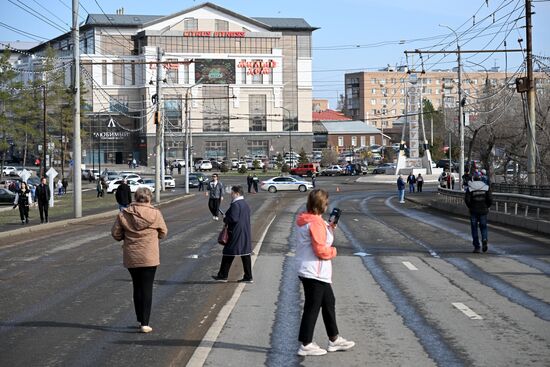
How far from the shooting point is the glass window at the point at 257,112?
123875 mm

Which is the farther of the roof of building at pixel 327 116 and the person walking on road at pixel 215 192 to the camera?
the roof of building at pixel 327 116

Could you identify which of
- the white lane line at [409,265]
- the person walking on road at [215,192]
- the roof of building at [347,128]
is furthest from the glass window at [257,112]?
the white lane line at [409,265]

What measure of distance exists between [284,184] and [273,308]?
63.6 m

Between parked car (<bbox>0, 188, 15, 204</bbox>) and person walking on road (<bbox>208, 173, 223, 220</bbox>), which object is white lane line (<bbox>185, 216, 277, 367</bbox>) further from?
parked car (<bbox>0, 188, 15, 204</bbox>)

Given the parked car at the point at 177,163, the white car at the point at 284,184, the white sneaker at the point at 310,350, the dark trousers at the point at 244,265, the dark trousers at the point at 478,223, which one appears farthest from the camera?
the parked car at the point at 177,163

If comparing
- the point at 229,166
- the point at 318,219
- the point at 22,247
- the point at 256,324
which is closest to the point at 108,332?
the point at 256,324

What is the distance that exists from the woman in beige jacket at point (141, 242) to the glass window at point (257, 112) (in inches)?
4505

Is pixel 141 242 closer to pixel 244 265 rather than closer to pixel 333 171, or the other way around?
pixel 244 265

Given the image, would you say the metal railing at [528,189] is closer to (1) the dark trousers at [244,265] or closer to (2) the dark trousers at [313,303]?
(1) the dark trousers at [244,265]

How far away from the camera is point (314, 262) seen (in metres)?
8.02

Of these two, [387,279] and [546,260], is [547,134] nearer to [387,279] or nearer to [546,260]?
[546,260]

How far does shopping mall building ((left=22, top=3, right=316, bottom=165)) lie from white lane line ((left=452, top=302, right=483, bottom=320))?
341 feet

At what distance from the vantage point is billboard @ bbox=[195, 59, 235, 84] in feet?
387

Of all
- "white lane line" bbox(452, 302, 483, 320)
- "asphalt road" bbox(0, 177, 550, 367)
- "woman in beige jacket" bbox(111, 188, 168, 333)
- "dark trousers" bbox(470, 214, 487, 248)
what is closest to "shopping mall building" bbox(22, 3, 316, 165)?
"dark trousers" bbox(470, 214, 487, 248)
